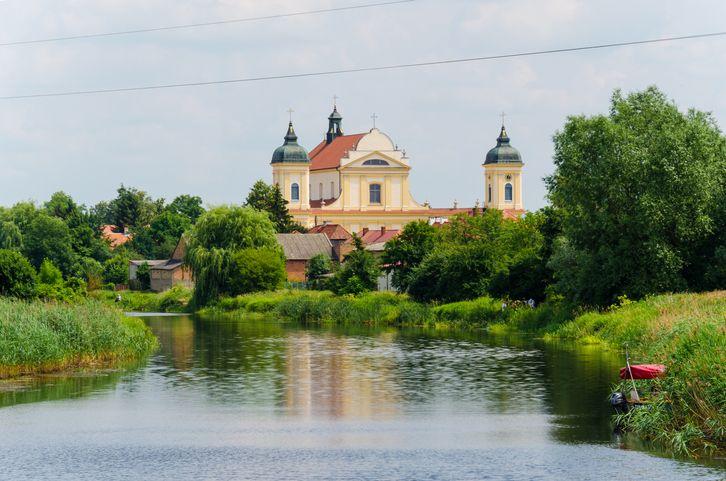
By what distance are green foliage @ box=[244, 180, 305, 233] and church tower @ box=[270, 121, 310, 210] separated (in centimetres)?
2214

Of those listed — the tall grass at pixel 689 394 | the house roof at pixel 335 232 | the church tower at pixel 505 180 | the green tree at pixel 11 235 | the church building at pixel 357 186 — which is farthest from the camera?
the church tower at pixel 505 180

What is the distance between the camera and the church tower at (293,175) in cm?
15775

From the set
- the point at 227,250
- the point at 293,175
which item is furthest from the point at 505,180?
the point at 227,250

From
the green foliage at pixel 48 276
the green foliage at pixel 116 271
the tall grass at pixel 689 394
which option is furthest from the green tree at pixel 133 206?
the tall grass at pixel 689 394

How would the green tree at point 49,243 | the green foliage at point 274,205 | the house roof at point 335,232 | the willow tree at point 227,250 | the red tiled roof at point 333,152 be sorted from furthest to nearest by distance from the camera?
the red tiled roof at point 333,152
the green foliage at point 274,205
the house roof at point 335,232
the green tree at point 49,243
the willow tree at point 227,250

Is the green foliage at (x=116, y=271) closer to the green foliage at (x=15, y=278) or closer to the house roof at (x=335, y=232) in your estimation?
the house roof at (x=335, y=232)

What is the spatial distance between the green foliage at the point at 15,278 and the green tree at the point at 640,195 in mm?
22540

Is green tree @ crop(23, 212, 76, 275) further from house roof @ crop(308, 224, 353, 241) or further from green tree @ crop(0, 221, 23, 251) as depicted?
house roof @ crop(308, 224, 353, 241)

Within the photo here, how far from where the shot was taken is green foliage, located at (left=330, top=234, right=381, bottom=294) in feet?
267

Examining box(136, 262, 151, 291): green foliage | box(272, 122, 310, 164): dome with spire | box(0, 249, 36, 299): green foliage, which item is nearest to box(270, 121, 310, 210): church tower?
box(272, 122, 310, 164): dome with spire

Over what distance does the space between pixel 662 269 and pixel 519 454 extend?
2796 centimetres

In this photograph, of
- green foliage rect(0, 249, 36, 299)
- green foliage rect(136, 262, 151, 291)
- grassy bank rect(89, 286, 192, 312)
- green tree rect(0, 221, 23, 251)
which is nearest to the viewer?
green foliage rect(0, 249, 36, 299)

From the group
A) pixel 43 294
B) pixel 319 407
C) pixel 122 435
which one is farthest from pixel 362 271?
pixel 122 435

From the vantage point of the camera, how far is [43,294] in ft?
154
